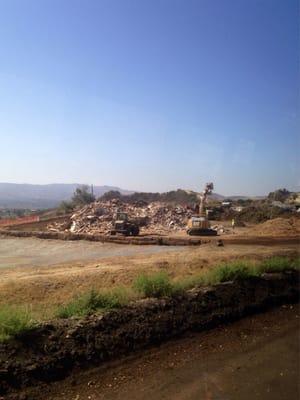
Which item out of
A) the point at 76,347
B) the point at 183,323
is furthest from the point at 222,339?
the point at 76,347

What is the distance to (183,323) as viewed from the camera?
8516 mm

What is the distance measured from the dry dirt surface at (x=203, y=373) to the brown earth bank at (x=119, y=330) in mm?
238

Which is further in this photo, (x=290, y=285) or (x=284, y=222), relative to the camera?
(x=284, y=222)

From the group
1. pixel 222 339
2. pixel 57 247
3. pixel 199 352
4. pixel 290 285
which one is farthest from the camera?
pixel 57 247

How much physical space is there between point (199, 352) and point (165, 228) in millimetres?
31473

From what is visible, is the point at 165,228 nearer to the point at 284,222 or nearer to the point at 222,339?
the point at 284,222

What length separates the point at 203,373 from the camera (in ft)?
22.4

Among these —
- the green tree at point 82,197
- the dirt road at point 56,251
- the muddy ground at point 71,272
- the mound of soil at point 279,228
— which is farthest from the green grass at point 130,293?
the green tree at point 82,197

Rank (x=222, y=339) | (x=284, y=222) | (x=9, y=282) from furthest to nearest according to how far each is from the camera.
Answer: (x=284, y=222), (x=9, y=282), (x=222, y=339)

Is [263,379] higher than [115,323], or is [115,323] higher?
[115,323]

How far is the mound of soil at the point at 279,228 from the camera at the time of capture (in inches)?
1231

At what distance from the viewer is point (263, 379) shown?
6.62 m

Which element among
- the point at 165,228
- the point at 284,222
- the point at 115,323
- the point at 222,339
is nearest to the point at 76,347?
the point at 115,323

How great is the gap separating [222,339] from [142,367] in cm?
196
